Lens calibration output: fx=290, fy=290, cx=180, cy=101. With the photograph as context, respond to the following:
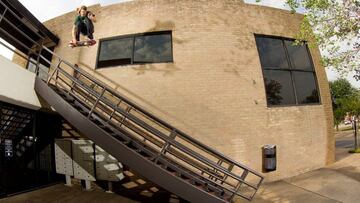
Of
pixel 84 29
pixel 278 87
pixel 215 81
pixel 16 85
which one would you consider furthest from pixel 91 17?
pixel 278 87

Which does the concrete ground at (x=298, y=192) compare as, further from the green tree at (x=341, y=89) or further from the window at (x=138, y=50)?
the green tree at (x=341, y=89)

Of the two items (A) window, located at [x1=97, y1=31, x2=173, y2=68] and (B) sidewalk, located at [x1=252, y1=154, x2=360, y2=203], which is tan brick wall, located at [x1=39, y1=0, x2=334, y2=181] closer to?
(A) window, located at [x1=97, y1=31, x2=173, y2=68]

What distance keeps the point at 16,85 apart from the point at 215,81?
18.2ft

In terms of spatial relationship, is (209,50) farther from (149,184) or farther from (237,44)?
(149,184)

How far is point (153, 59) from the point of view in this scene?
375 inches

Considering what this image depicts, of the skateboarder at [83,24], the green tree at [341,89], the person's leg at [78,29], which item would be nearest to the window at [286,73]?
the skateboarder at [83,24]

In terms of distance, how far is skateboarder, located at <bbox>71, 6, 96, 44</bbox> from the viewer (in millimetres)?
8742

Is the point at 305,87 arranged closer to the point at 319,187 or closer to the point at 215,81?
the point at 215,81

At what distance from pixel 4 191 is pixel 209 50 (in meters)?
7.41

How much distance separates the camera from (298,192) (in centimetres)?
780

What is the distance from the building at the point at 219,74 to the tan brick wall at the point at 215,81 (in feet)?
0.10

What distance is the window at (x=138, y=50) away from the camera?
9.55 m

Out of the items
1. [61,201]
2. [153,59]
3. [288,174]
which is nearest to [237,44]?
[153,59]

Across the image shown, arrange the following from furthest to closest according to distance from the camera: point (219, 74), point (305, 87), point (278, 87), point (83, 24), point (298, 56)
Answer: point (298, 56) < point (305, 87) < point (278, 87) < point (219, 74) < point (83, 24)
